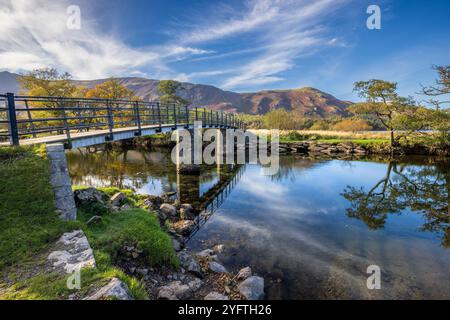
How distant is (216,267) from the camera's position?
6.05 m

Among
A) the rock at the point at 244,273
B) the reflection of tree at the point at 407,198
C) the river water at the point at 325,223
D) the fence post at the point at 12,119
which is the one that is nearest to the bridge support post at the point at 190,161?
the river water at the point at 325,223

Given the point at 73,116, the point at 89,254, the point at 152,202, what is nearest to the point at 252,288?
the point at 89,254

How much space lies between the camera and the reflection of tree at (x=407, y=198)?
989 centimetres

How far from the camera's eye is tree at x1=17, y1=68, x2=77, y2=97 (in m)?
25.0

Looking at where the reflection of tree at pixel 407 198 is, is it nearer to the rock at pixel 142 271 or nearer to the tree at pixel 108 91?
the rock at pixel 142 271

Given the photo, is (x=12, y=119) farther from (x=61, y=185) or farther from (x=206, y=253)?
(x=206, y=253)

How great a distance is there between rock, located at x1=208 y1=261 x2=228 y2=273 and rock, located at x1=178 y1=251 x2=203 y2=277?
32 cm

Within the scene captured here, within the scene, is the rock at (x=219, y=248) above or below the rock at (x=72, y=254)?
below

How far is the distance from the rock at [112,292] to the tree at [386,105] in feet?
90.0

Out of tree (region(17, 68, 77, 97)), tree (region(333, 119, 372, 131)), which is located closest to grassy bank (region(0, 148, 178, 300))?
tree (region(17, 68, 77, 97))

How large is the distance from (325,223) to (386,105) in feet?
72.9

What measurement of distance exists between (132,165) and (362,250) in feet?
65.5
